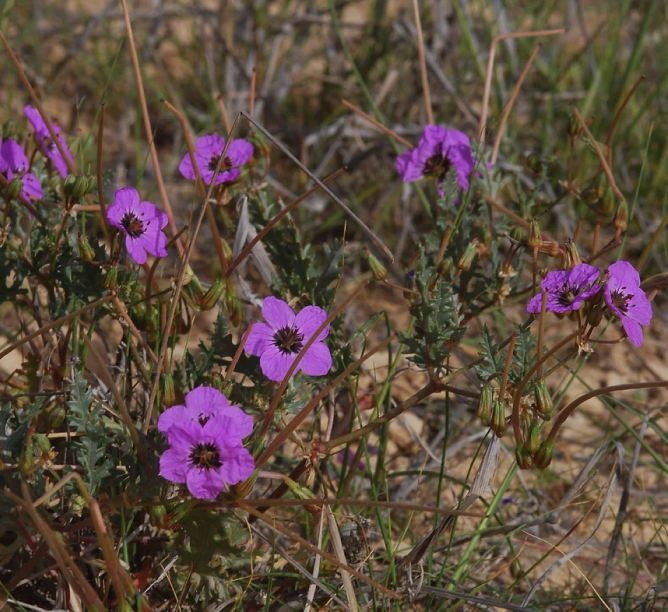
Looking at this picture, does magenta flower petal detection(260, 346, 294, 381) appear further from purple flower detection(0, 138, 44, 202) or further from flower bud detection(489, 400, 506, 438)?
purple flower detection(0, 138, 44, 202)

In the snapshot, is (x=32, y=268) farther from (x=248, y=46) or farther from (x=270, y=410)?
(x=248, y=46)

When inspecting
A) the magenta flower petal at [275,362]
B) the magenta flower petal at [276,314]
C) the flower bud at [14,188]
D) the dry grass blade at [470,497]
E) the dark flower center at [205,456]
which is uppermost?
the flower bud at [14,188]

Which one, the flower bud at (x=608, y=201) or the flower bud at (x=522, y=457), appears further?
the flower bud at (x=608, y=201)

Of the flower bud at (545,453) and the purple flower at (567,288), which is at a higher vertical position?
the purple flower at (567,288)

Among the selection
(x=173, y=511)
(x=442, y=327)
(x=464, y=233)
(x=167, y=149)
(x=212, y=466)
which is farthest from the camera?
(x=167, y=149)

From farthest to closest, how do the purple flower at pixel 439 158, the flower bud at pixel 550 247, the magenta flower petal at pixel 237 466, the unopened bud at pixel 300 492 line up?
the purple flower at pixel 439 158
the flower bud at pixel 550 247
the unopened bud at pixel 300 492
the magenta flower petal at pixel 237 466

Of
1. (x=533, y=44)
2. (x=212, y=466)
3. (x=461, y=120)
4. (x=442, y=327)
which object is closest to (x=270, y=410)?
(x=212, y=466)

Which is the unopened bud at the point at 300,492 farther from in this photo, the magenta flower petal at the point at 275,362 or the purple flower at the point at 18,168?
the purple flower at the point at 18,168

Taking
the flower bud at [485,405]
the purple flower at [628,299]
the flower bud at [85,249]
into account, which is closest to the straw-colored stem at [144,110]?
the flower bud at [85,249]

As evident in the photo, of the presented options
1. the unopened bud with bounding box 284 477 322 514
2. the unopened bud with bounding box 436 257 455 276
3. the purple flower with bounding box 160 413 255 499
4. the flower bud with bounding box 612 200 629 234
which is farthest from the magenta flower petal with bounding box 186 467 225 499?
the flower bud with bounding box 612 200 629 234
